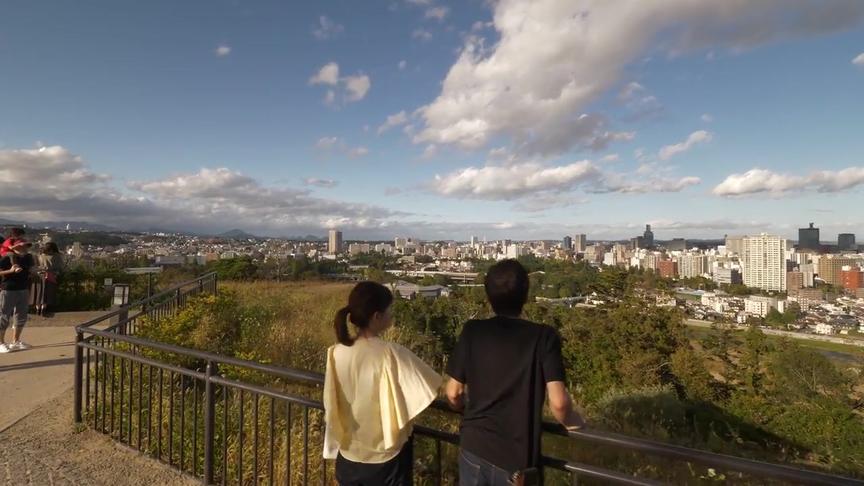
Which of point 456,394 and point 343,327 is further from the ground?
point 343,327

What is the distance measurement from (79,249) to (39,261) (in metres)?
9.56

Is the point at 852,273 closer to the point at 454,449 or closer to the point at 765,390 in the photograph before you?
the point at 765,390

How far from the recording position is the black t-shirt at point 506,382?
1.79 meters

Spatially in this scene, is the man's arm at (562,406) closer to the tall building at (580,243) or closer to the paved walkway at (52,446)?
the paved walkway at (52,446)

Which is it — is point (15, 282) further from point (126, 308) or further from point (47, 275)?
point (47, 275)

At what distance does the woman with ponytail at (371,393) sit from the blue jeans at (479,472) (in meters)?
0.31

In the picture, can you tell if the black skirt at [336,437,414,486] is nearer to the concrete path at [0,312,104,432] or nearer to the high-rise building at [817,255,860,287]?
the concrete path at [0,312,104,432]

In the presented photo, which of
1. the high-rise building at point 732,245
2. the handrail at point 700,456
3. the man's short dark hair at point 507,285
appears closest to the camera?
the handrail at point 700,456

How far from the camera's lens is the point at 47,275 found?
922cm

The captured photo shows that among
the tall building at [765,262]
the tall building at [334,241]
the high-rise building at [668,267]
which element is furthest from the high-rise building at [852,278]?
the tall building at [334,241]

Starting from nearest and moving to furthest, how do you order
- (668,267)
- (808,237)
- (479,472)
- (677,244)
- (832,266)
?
(479,472) < (832,266) < (668,267) < (808,237) < (677,244)

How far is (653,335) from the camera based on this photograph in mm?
31406

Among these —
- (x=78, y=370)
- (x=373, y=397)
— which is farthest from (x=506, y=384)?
(x=78, y=370)

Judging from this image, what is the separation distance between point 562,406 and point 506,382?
23 cm
